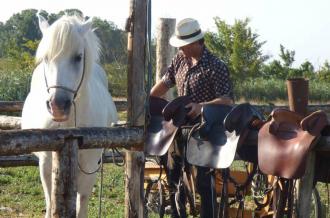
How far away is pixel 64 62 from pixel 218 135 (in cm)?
113

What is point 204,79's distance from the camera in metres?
4.52

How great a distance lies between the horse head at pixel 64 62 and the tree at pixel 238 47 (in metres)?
32.8

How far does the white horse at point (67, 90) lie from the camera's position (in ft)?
12.9

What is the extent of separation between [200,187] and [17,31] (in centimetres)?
6180

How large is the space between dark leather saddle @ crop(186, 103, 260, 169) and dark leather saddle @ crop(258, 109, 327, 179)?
0.55 feet

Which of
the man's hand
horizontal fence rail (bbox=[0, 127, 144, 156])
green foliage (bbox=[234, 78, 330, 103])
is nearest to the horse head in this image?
horizontal fence rail (bbox=[0, 127, 144, 156])

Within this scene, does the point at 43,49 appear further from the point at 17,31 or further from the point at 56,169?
the point at 17,31

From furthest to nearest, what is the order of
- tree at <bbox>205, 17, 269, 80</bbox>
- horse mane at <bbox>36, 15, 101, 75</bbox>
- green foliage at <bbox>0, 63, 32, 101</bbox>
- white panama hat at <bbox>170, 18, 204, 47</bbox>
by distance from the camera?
tree at <bbox>205, 17, 269, 80</bbox> → green foliage at <bbox>0, 63, 32, 101</bbox> → white panama hat at <bbox>170, 18, 204, 47</bbox> → horse mane at <bbox>36, 15, 101, 75</bbox>

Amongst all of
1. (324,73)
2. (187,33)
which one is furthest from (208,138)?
(324,73)

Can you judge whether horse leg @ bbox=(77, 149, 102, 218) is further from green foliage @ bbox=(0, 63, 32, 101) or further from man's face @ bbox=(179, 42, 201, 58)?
green foliage @ bbox=(0, 63, 32, 101)

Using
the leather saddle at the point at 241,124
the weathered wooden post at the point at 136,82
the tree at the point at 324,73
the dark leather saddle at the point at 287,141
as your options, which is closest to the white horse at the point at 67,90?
the weathered wooden post at the point at 136,82

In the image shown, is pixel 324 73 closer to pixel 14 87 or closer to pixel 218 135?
pixel 14 87

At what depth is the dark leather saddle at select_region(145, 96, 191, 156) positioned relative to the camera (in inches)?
157

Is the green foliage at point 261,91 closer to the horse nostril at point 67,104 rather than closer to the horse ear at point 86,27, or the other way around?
the horse ear at point 86,27
